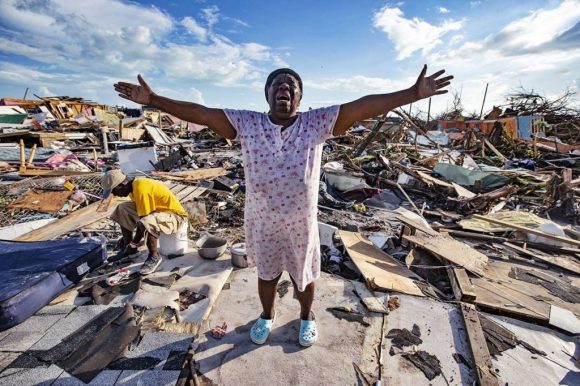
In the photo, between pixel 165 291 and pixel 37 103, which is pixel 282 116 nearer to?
pixel 165 291

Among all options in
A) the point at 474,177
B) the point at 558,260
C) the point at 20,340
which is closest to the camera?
the point at 20,340

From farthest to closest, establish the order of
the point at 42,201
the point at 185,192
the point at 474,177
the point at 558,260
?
the point at 474,177 → the point at 185,192 → the point at 42,201 → the point at 558,260

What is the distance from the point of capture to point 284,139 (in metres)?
1.76

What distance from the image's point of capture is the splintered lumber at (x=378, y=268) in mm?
3045

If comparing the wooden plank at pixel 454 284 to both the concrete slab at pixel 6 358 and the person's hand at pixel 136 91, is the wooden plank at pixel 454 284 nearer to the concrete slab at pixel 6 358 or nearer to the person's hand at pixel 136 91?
the person's hand at pixel 136 91

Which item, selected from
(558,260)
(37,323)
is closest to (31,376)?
(37,323)

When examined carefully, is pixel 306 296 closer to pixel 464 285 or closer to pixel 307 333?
pixel 307 333

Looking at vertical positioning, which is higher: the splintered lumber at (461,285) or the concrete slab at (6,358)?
the concrete slab at (6,358)

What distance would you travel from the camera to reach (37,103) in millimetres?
16953

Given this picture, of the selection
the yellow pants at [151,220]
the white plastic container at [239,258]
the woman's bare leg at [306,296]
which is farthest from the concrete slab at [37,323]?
the woman's bare leg at [306,296]

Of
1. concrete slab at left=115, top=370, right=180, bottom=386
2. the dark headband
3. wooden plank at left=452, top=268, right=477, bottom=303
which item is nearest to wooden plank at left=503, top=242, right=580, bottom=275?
wooden plank at left=452, top=268, right=477, bottom=303

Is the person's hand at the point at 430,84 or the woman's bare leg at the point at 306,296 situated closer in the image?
the person's hand at the point at 430,84

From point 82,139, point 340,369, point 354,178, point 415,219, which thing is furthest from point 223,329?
point 82,139

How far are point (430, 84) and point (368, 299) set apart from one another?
201 centimetres
